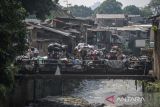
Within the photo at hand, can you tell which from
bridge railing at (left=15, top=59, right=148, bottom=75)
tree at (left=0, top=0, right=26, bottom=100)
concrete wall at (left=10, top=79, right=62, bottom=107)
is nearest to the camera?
tree at (left=0, top=0, right=26, bottom=100)

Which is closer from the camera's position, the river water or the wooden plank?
the wooden plank

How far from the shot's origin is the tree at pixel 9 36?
28266 millimetres

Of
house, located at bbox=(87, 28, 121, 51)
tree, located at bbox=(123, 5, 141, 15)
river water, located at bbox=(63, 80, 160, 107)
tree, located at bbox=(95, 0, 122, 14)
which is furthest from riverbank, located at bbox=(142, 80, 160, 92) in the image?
tree, located at bbox=(95, 0, 122, 14)

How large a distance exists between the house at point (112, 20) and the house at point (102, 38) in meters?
21.1

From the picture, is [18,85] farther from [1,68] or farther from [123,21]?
[123,21]

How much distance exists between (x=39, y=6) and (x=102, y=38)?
4060cm

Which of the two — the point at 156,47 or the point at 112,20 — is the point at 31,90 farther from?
the point at 112,20

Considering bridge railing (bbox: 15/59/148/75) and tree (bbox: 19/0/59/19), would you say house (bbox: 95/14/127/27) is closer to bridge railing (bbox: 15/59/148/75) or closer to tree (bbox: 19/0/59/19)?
tree (bbox: 19/0/59/19)

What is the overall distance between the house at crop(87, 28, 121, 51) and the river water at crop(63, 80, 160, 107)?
20.1 meters

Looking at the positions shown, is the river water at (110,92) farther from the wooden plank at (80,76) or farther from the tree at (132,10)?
the tree at (132,10)

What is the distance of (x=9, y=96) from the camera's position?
36.1 metres

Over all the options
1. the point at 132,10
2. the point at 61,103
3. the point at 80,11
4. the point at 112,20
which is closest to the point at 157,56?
the point at 61,103

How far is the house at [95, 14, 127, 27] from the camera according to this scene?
109062mm

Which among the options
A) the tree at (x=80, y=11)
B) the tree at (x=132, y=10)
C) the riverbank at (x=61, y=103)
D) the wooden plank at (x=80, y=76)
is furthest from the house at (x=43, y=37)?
the tree at (x=80, y=11)
